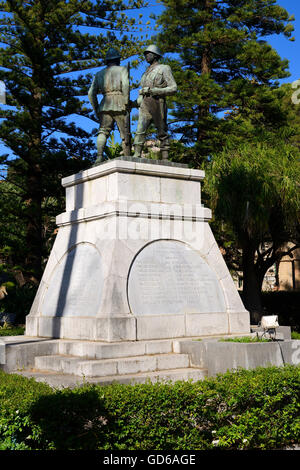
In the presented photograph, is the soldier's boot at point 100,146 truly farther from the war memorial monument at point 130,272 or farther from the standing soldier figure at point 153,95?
the standing soldier figure at point 153,95

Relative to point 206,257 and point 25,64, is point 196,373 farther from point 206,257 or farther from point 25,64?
point 25,64

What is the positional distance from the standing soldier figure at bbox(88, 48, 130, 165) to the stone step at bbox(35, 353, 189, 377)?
11.6 ft

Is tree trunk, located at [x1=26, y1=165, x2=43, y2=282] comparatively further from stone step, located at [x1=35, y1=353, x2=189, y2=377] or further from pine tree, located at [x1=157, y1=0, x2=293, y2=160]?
stone step, located at [x1=35, y1=353, x2=189, y2=377]

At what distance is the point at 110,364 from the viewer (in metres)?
6.99

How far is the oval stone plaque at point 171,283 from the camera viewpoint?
834cm

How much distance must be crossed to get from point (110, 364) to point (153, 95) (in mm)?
4705

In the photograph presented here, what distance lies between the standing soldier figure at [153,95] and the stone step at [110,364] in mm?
3553

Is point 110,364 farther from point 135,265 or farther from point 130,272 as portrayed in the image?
point 135,265

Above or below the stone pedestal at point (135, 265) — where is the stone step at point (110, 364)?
below

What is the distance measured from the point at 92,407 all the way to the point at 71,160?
593 inches

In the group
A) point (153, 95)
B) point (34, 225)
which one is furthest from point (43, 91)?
point (153, 95)

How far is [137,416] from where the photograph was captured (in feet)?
16.6

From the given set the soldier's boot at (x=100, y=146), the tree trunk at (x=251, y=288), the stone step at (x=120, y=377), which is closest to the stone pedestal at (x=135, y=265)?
the soldier's boot at (x=100, y=146)

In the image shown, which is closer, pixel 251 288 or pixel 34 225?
pixel 251 288
